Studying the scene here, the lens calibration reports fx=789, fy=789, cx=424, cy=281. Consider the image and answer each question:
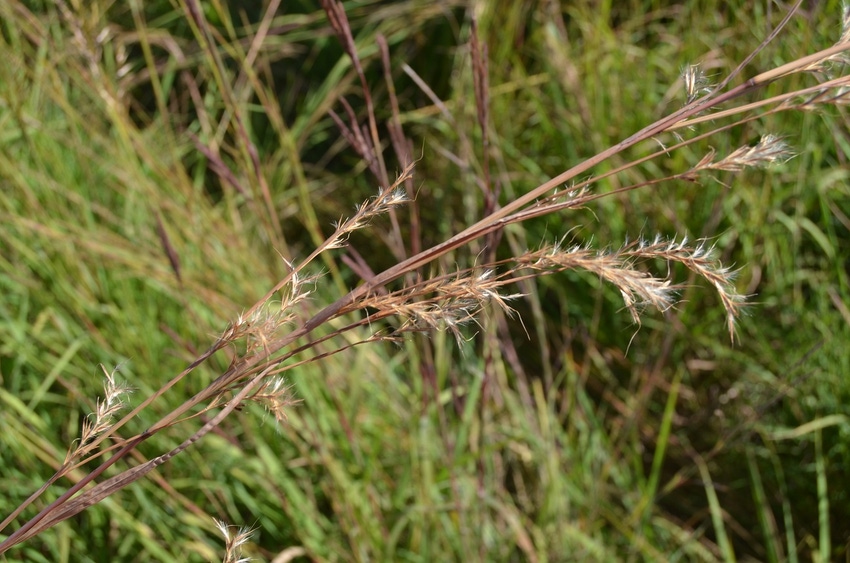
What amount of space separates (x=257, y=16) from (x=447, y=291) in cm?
281

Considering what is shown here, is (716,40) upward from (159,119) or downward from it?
downward

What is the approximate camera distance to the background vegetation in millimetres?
1417

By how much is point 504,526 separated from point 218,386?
3.99ft

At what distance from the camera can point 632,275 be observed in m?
0.49

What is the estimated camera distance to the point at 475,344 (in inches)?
91.9

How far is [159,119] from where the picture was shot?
8.76 feet

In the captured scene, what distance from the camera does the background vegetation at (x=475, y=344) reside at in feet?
4.65

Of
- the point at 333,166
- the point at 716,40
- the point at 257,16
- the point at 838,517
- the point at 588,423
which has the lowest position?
the point at 838,517

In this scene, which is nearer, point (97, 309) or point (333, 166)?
point (97, 309)

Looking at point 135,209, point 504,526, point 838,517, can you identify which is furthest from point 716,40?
point 135,209

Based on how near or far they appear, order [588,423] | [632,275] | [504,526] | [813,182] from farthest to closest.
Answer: [588,423]
[813,182]
[504,526]
[632,275]

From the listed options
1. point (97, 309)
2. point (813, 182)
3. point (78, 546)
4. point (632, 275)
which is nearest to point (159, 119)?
point (97, 309)

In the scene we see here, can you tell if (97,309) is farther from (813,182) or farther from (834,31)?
(834,31)

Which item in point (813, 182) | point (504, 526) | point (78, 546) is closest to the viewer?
point (78, 546)
